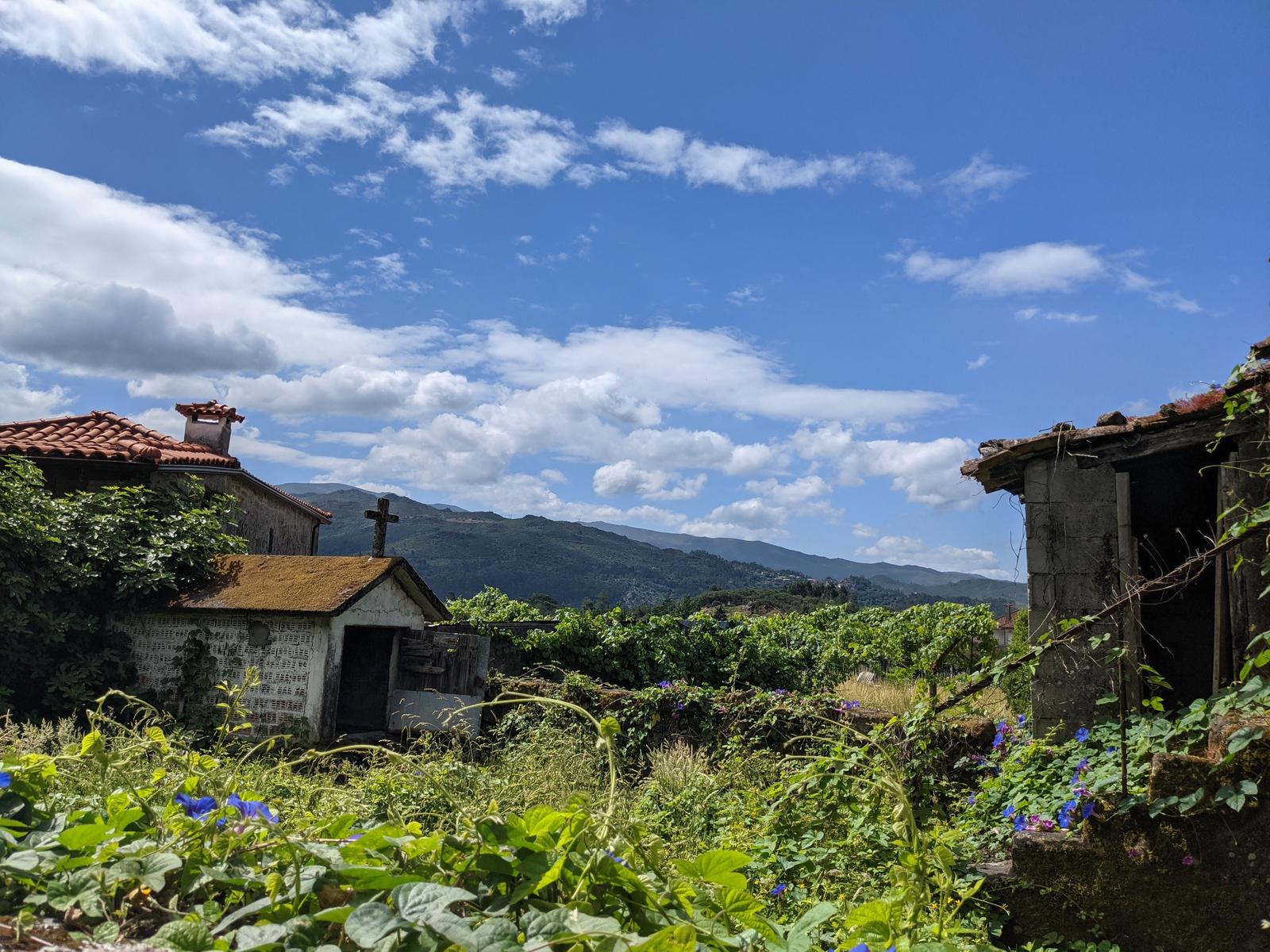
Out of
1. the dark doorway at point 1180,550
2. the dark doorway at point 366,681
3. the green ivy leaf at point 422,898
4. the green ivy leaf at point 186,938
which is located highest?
the dark doorway at point 1180,550

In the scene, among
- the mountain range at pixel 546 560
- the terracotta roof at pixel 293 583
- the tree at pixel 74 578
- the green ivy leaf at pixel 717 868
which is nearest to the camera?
the green ivy leaf at pixel 717 868

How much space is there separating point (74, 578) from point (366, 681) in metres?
3.95

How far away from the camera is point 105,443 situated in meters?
15.8

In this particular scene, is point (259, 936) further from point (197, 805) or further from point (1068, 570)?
point (1068, 570)

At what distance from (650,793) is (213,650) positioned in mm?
6470

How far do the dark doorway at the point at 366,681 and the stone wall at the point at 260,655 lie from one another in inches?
57.1

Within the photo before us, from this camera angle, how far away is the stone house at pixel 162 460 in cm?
1495

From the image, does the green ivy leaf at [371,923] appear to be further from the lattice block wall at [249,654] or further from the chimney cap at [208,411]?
the chimney cap at [208,411]

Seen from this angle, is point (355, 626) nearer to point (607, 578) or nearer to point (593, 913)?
point (593, 913)

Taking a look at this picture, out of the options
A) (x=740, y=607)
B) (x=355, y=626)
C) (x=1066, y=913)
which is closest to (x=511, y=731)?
(x=355, y=626)

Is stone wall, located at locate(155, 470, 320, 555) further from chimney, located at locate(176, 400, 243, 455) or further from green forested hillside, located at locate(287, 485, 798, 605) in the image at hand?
green forested hillside, located at locate(287, 485, 798, 605)

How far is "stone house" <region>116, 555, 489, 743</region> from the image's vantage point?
→ 10.8 meters

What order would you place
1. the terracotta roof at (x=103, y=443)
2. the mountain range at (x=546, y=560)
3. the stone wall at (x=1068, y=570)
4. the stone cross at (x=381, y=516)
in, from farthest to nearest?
the mountain range at (x=546, y=560) → the stone cross at (x=381, y=516) → the terracotta roof at (x=103, y=443) → the stone wall at (x=1068, y=570)

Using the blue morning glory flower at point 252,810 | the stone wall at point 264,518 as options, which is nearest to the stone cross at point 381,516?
the stone wall at point 264,518
